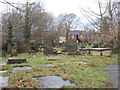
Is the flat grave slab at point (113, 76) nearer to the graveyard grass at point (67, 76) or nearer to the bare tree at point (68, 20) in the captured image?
the graveyard grass at point (67, 76)

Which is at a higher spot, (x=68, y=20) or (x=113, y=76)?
(x=68, y=20)

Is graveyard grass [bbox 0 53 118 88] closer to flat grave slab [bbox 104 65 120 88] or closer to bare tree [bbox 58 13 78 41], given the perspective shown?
flat grave slab [bbox 104 65 120 88]

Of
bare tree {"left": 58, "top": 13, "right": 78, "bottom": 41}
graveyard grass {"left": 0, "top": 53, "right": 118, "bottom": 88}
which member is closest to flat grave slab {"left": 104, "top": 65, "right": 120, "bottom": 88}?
graveyard grass {"left": 0, "top": 53, "right": 118, "bottom": 88}

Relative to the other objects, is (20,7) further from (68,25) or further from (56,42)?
(68,25)

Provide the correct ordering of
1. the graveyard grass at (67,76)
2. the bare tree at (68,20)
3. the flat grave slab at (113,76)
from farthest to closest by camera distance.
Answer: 1. the bare tree at (68,20)
2. the flat grave slab at (113,76)
3. the graveyard grass at (67,76)

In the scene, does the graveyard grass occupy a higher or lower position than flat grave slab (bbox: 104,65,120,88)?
higher

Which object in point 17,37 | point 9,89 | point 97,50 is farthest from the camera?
point 17,37

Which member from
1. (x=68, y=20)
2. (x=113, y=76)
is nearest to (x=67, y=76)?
(x=113, y=76)

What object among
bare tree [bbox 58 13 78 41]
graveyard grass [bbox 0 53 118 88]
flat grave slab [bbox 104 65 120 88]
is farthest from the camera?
bare tree [bbox 58 13 78 41]

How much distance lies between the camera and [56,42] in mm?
37000

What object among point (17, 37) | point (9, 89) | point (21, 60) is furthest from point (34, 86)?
point (17, 37)

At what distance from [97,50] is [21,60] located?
8.60 m

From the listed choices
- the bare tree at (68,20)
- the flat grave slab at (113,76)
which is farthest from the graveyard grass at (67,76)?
the bare tree at (68,20)

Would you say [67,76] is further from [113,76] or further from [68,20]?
[68,20]
